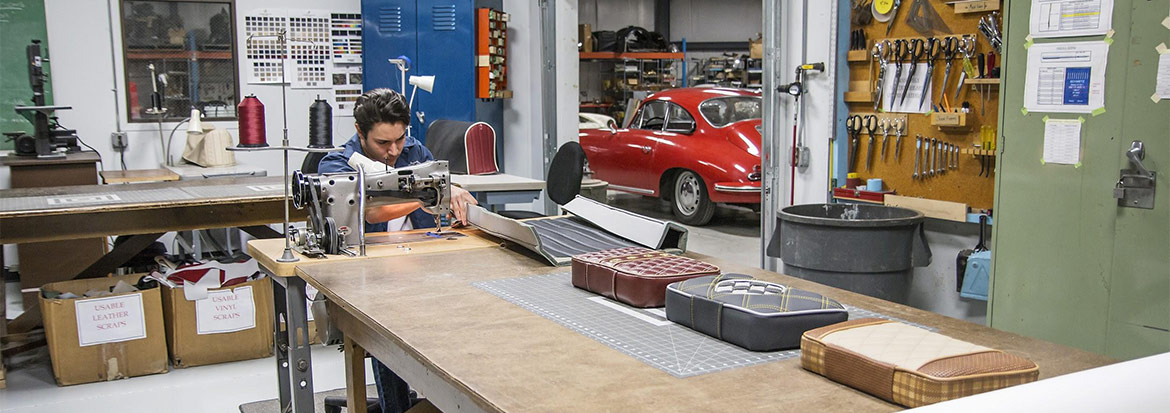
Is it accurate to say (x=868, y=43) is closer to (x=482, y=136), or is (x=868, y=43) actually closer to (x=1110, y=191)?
(x=1110, y=191)

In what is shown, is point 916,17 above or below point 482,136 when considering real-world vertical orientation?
above

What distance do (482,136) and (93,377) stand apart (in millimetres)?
2519

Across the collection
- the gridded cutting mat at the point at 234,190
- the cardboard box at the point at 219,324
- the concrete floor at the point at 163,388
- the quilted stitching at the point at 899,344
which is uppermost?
the quilted stitching at the point at 899,344

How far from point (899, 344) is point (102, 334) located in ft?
12.0

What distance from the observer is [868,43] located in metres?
4.49

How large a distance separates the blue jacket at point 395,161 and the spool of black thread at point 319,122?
181mm

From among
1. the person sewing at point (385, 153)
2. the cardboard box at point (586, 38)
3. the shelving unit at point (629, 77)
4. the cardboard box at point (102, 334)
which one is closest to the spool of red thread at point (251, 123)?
the person sewing at point (385, 153)

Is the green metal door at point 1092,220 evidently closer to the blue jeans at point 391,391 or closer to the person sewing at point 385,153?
the person sewing at point 385,153

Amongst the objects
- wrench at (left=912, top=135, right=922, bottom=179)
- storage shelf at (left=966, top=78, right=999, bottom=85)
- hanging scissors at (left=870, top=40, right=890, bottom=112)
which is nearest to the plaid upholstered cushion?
storage shelf at (left=966, top=78, right=999, bottom=85)

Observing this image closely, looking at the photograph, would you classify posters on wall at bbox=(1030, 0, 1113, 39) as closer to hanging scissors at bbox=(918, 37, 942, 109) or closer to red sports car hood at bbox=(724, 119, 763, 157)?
hanging scissors at bbox=(918, 37, 942, 109)

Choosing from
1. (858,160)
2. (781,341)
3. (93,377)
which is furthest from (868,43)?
(93,377)

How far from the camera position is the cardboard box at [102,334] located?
391cm

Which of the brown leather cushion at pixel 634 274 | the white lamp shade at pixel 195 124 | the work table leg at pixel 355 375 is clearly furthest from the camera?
the white lamp shade at pixel 195 124

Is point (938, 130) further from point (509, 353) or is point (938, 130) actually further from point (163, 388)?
point (163, 388)
